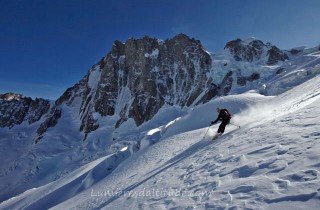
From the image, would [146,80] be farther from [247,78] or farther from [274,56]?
[274,56]

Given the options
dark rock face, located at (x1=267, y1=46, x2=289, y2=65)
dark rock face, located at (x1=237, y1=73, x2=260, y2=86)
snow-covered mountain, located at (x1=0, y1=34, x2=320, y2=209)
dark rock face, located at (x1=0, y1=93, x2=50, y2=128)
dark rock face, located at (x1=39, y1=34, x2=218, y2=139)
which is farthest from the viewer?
dark rock face, located at (x1=0, y1=93, x2=50, y2=128)

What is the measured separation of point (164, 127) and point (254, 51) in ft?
352

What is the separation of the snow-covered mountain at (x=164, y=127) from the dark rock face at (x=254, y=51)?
485 millimetres

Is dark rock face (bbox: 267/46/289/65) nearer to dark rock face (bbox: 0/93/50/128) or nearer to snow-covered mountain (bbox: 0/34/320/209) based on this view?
snow-covered mountain (bbox: 0/34/320/209)

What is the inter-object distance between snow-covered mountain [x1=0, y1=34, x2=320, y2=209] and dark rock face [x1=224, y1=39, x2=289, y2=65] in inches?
19.1

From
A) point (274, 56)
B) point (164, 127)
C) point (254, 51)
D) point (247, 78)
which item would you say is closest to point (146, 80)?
point (247, 78)

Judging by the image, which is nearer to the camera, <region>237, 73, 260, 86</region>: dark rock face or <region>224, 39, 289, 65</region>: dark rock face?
<region>237, 73, 260, 86</region>: dark rock face

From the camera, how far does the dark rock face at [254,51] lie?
407 feet

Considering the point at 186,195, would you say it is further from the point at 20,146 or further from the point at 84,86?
the point at 84,86

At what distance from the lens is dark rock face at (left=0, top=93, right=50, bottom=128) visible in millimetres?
142125

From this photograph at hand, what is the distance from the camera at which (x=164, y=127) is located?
30.6 metres

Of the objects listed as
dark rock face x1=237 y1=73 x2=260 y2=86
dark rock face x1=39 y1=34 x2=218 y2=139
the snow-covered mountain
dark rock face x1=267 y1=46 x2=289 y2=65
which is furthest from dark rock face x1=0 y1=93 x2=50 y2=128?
dark rock face x1=267 y1=46 x2=289 y2=65

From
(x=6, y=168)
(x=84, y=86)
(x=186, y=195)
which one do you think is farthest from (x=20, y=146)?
(x=186, y=195)

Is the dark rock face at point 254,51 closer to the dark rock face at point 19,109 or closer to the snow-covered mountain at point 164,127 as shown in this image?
the snow-covered mountain at point 164,127
